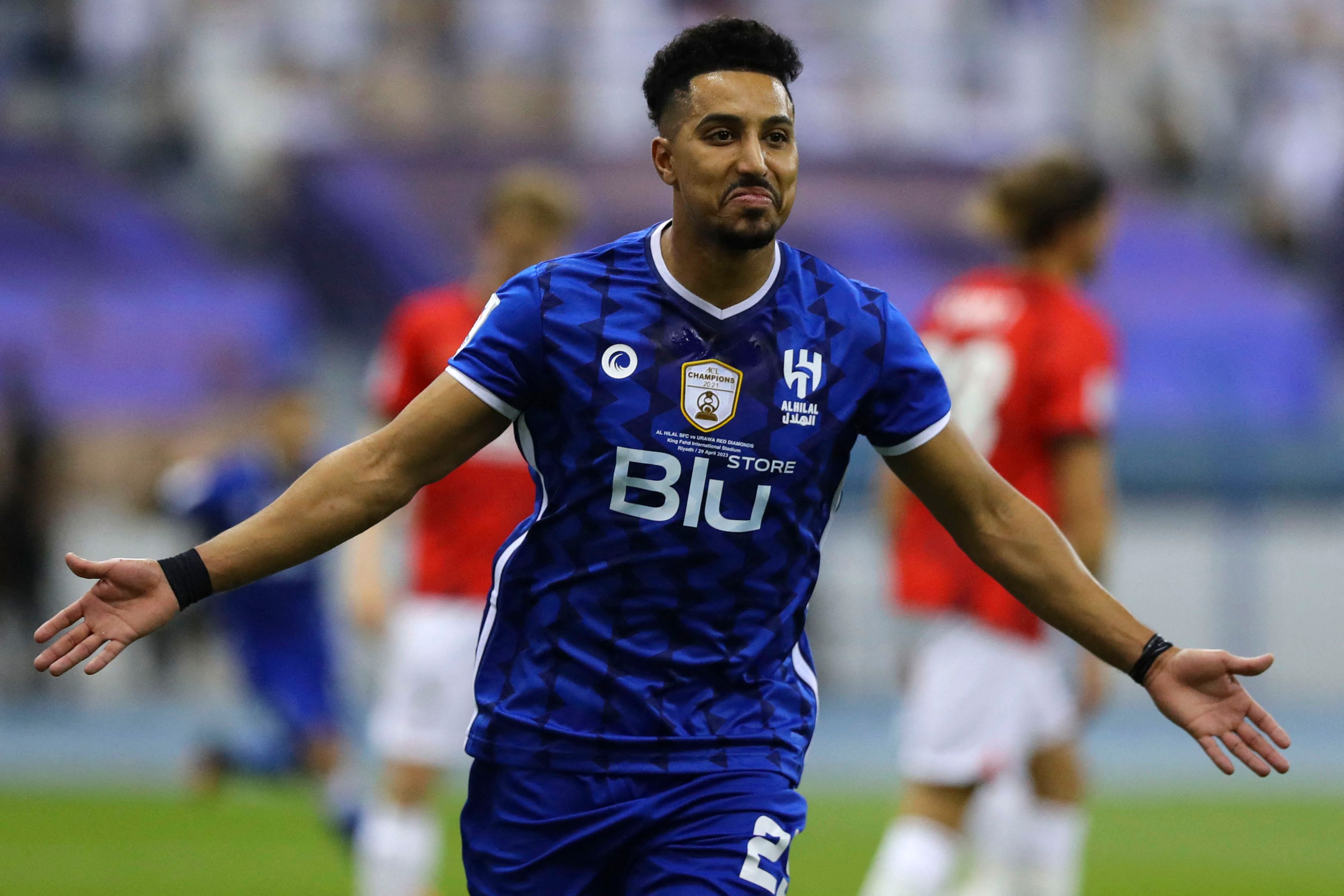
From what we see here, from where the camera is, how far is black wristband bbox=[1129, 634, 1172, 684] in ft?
12.6

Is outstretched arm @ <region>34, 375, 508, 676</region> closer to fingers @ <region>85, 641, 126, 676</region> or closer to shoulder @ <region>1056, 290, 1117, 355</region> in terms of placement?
fingers @ <region>85, 641, 126, 676</region>

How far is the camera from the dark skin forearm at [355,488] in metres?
3.56

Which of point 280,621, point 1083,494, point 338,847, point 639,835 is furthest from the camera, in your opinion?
point 280,621

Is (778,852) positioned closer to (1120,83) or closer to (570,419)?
(570,419)

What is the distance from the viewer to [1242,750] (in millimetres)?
3768

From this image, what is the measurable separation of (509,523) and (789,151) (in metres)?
3.28

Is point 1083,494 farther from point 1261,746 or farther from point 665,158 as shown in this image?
point 665,158

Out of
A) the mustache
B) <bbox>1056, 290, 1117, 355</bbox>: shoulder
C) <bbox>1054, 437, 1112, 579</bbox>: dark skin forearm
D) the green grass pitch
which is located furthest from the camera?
the green grass pitch

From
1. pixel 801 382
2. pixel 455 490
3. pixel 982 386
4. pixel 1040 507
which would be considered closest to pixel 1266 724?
pixel 801 382

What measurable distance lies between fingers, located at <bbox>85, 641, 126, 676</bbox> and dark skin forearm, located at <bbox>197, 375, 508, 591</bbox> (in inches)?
8.1

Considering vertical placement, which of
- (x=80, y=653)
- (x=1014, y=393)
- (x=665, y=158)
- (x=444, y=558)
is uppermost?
(x=1014, y=393)

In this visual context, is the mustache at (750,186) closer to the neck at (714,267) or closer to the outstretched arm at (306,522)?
the neck at (714,267)

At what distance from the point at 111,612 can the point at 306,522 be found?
1.28ft

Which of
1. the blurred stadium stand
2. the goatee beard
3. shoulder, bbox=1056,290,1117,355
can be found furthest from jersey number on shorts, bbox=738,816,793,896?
the blurred stadium stand
